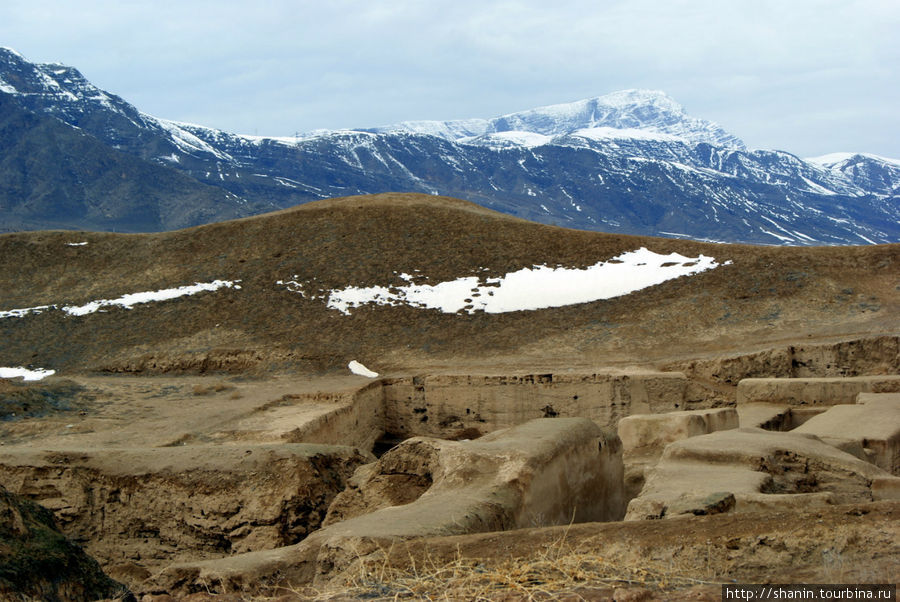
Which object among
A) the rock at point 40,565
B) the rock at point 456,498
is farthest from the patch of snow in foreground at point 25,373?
the rock at point 40,565

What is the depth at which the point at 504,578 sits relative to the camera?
521 cm

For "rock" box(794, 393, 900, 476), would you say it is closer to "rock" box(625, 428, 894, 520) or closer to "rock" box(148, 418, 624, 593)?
"rock" box(625, 428, 894, 520)

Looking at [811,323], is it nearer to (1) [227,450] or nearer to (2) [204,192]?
(1) [227,450]

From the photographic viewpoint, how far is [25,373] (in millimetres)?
21641

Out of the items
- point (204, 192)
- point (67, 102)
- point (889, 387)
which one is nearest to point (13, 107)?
point (67, 102)

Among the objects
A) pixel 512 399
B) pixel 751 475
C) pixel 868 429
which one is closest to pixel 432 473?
pixel 751 475

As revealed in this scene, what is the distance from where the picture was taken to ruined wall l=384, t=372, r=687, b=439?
17.5 meters

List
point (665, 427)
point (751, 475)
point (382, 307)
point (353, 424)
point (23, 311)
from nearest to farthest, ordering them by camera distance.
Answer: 1. point (751, 475)
2. point (665, 427)
3. point (353, 424)
4. point (382, 307)
5. point (23, 311)

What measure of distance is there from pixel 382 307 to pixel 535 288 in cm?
431

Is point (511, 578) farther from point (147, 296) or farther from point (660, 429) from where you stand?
point (147, 296)

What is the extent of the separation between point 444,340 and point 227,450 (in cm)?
1116

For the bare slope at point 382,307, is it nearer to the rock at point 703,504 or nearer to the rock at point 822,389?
the rock at point 822,389

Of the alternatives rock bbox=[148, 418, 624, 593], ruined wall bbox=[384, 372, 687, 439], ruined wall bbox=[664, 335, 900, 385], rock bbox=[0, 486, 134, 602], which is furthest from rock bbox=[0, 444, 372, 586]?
ruined wall bbox=[664, 335, 900, 385]

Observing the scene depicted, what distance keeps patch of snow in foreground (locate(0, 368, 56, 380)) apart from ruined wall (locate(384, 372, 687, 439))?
882 centimetres
